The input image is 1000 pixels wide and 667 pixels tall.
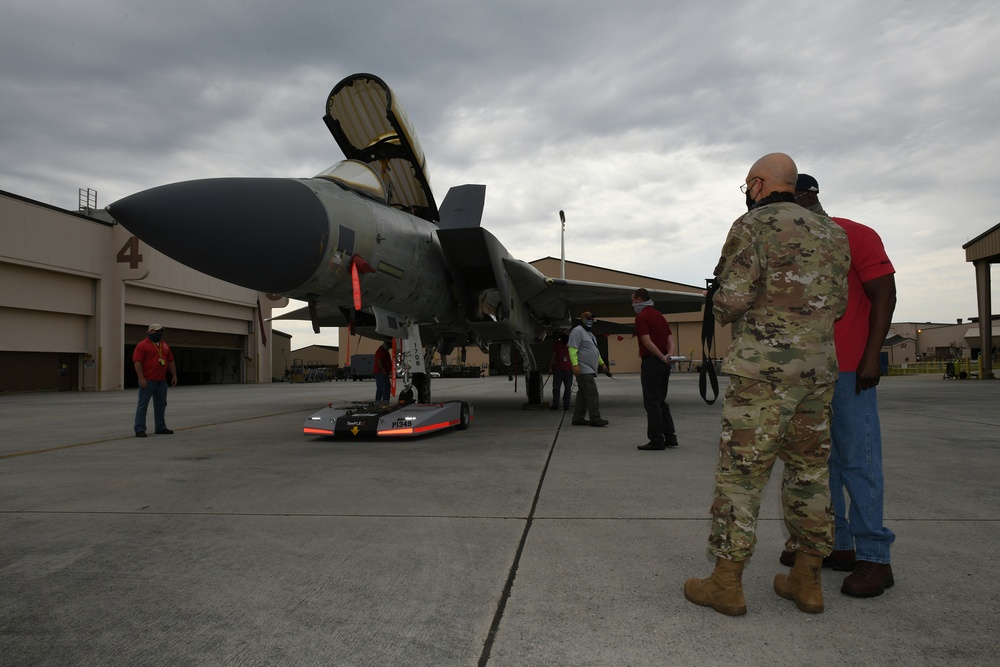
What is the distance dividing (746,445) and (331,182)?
190 inches

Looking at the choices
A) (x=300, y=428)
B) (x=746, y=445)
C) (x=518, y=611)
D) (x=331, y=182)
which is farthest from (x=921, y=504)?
(x=300, y=428)

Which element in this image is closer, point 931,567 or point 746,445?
point 746,445

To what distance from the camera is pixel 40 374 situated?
22.4 metres

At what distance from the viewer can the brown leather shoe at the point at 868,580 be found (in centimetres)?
219

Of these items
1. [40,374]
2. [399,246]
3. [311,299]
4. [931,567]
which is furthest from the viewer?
[40,374]

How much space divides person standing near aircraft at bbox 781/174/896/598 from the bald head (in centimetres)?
35

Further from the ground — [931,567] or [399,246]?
[399,246]

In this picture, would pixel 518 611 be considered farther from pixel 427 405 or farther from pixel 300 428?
pixel 300 428

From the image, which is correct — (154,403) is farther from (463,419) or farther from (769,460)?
(769,460)

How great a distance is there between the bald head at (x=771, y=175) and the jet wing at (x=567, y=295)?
5926 mm

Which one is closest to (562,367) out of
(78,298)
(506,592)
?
(506,592)

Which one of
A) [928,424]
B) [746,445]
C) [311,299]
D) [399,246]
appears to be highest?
[399,246]

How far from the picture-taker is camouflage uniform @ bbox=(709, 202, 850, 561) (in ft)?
6.91

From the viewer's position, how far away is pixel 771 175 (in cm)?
236
